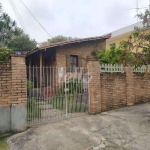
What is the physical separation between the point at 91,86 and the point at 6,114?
120 inches

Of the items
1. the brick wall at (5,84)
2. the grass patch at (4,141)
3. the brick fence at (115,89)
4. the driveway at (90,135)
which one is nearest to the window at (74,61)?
the brick fence at (115,89)

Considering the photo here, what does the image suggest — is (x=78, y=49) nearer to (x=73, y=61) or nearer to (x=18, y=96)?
(x=73, y=61)

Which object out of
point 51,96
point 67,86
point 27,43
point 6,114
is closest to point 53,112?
point 51,96

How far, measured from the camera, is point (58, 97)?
590cm

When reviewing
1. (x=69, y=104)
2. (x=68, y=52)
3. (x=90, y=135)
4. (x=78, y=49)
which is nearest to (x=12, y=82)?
(x=69, y=104)

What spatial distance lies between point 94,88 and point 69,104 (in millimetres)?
1089

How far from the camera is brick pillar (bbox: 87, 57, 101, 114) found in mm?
6320

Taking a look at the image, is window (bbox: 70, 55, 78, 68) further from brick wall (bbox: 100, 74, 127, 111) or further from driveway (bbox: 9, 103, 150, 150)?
driveway (bbox: 9, 103, 150, 150)

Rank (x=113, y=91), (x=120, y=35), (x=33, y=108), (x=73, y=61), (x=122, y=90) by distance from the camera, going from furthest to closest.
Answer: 1. (x=120, y=35)
2. (x=73, y=61)
3. (x=122, y=90)
4. (x=113, y=91)
5. (x=33, y=108)

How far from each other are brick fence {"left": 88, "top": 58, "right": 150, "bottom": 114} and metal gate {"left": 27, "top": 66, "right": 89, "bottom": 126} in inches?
13.2

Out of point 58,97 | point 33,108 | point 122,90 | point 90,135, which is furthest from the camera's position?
point 122,90

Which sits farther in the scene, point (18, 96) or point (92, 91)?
point (92, 91)

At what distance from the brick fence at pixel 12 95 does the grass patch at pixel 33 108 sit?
0.31m

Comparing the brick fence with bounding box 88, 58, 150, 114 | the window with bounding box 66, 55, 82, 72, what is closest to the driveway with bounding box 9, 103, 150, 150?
the brick fence with bounding box 88, 58, 150, 114
